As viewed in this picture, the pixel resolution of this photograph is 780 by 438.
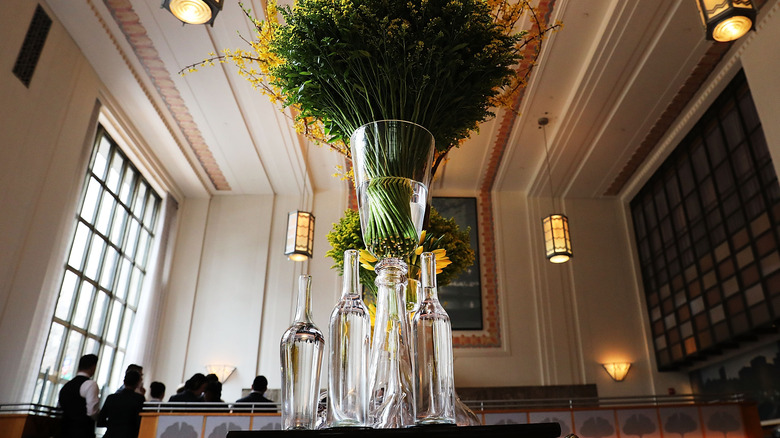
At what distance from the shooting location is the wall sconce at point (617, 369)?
9367mm

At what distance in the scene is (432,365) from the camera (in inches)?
35.4

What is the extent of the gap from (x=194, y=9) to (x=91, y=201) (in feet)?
17.6

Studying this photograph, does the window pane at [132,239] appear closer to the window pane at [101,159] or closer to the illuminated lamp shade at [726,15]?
the window pane at [101,159]

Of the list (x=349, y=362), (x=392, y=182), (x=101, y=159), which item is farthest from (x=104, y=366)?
(x=349, y=362)

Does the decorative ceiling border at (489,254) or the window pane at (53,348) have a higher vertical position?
the decorative ceiling border at (489,254)

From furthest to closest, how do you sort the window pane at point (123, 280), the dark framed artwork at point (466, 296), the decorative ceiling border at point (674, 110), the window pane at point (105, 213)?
1. the dark framed artwork at point (466, 296)
2. the window pane at point (123, 280)
3. the window pane at point (105, 213)
4. the decorative ceiling border at point (674, 110)

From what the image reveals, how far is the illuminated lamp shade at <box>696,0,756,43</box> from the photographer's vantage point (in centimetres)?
292

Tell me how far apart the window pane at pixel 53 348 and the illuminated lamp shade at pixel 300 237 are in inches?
113

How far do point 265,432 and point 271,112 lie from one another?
759 cm

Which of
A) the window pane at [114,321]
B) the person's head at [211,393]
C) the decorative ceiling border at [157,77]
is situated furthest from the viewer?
the window pane at [114,321]

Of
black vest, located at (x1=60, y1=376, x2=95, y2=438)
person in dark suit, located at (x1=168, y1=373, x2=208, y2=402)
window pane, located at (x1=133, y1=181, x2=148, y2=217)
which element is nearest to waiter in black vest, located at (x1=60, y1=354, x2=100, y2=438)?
black vest, located at (x1=60, y1=376, x2=95, y2=438)

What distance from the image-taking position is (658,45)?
6734 millimetres

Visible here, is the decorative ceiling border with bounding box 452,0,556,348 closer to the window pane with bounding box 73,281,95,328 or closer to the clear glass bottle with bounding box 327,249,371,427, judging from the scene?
the window pane with bounding box 73,281,95,328

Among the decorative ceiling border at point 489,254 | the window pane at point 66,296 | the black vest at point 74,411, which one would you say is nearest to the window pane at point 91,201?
the window pane at point 66,296
